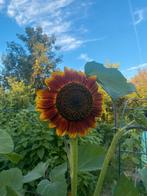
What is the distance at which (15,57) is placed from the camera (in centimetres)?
1850

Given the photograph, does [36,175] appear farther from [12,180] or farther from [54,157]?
[54,157]

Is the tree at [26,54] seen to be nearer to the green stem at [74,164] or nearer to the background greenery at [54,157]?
the background greenery at [54,157]

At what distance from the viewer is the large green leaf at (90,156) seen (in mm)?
625

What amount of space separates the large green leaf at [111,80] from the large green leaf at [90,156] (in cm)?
9

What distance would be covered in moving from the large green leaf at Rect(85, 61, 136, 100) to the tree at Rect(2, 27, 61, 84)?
628 inches

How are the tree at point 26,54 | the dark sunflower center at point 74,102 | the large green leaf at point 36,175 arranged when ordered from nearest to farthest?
the dark sunflower center at point 74,102 < the large green leaf at point 36,175 < the tree at point 26,54

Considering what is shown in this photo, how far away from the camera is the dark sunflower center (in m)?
0.55

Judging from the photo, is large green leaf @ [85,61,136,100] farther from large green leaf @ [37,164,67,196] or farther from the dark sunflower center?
large green leaf @ [37,164,67,196]

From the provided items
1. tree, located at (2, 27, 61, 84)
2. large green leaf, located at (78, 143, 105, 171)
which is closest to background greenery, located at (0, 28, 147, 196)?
large green leaf, located at (78, 143, 105, 171)

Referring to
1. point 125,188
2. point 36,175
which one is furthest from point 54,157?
point 125,188

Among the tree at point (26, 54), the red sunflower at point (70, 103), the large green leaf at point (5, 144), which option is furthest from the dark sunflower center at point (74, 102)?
the tree at point (26, 54)

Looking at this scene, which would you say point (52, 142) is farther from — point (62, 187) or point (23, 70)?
point (23, 70)

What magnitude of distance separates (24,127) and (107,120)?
3.35m

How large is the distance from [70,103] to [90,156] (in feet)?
0.41
